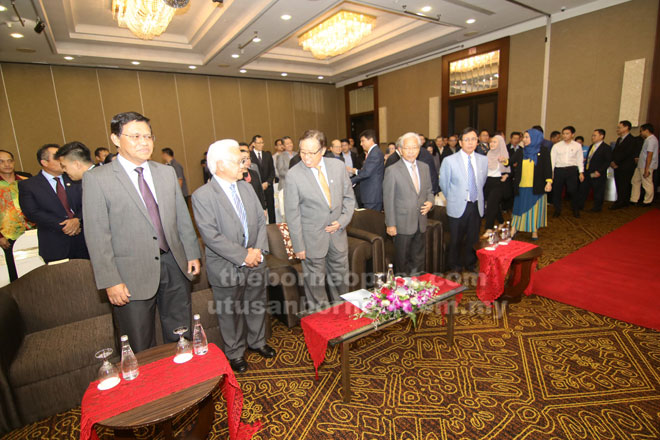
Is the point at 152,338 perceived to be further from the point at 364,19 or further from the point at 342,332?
the point at 364,19

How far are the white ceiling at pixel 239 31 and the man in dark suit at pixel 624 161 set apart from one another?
8.13 feet

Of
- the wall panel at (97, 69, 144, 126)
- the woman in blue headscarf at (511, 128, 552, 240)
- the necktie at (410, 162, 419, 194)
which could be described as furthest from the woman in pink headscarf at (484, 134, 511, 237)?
the wall panel at (97, 69, 144, 126)

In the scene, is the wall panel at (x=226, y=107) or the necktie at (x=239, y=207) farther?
the wall panel at (x=226, y=107)

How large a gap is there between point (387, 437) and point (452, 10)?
7.07m

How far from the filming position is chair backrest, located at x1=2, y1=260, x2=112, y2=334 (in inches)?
98.5

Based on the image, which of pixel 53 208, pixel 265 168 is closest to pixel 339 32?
pixel 265 168

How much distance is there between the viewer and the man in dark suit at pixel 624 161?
644 centimetres

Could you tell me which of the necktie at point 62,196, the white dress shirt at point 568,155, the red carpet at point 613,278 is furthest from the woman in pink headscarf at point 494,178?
the necktie at point 62,196

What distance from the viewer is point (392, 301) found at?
2.31 metres

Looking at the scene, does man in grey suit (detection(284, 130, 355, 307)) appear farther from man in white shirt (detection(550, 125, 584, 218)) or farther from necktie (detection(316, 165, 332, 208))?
man in white shirt (detection(550, 125, 584, 218))

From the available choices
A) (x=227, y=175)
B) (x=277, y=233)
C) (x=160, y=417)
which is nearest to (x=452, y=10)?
(x=277, y=233)

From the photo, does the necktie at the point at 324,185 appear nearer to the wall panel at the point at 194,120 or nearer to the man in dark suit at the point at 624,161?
the man in dark suit at the point at 624,161

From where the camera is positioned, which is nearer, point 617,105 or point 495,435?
point 495,435

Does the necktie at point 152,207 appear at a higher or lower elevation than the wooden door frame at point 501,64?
lower
